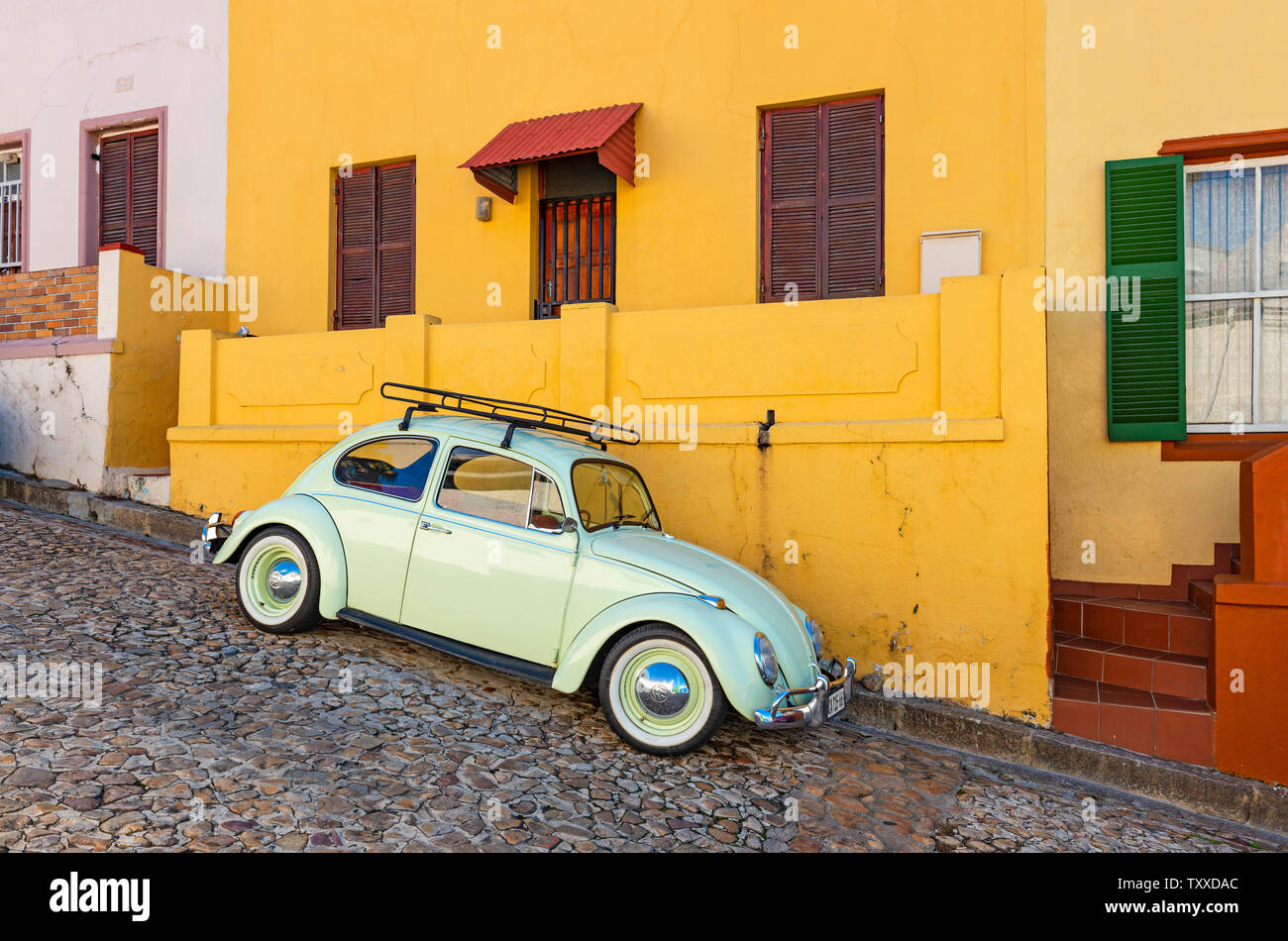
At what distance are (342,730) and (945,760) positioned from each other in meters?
3.64

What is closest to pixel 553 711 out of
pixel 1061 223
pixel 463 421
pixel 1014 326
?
pixel 463 421

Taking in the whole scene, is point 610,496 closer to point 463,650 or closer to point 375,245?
point 463,650

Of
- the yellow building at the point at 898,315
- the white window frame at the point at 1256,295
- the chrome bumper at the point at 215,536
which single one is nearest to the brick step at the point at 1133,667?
the yellow building at the point at 898,315

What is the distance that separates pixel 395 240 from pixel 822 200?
15.6 ft

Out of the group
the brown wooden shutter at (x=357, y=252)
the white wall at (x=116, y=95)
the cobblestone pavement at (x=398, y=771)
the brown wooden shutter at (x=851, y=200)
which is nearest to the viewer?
the cobblestone pavement at (x=398, y=771)

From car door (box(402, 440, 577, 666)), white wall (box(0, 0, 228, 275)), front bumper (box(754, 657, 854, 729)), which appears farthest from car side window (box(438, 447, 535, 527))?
white wall (box(0, 0, 228, 275))

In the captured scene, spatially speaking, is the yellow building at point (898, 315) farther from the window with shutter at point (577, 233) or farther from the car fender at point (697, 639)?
the car fender at point (697, 639)

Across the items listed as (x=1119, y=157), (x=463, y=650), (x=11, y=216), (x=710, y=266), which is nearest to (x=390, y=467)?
(x=463, y=650)

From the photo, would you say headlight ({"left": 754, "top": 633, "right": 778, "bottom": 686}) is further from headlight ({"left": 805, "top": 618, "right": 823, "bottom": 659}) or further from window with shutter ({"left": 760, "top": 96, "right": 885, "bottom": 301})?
window with shutter ({"left": 760, "top": 96, "right": 885, "bottom": 301})

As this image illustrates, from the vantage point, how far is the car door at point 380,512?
5.21 m

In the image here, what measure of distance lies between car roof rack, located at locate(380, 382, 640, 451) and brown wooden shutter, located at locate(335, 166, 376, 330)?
7.53 ft

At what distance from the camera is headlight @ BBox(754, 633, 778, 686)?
4324 mm

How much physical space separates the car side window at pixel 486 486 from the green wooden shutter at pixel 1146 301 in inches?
185

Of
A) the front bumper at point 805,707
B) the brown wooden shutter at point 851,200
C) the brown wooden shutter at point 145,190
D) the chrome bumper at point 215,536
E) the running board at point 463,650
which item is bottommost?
the front bumper at point 805,707
